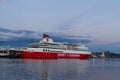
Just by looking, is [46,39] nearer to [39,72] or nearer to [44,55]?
[44,55]

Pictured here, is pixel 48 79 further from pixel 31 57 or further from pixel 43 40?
pixel 43 40

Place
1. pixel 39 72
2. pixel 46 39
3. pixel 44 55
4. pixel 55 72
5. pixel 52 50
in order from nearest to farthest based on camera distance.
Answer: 1. pixel 39 72
2. pixel 55 72
3. pixel 44 55
4. pixel 52 50
5. pixel 46 39

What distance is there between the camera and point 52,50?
121 meters

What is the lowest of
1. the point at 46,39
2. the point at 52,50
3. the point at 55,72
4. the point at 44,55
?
the point at 55,72

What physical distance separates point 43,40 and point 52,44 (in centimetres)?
465

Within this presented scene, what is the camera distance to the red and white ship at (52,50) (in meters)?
118

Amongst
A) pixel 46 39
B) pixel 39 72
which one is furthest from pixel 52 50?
pixel 39 72

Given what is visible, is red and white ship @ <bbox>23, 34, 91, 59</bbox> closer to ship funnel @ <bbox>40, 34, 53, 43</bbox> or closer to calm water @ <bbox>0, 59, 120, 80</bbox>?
ship funnel @ <bbox>40, 34, 53, 43</bbox>

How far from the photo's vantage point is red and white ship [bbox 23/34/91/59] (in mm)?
117500

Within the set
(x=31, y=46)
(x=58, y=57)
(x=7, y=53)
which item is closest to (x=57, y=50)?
(x=58, y=57)

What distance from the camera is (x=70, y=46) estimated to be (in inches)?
5094

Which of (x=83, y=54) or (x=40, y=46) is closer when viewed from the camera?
(x=40, y=46)

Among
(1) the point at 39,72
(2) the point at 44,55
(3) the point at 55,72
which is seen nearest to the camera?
(1) the point at 39,72

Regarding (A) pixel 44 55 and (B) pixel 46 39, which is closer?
(A) pixel 44 55
